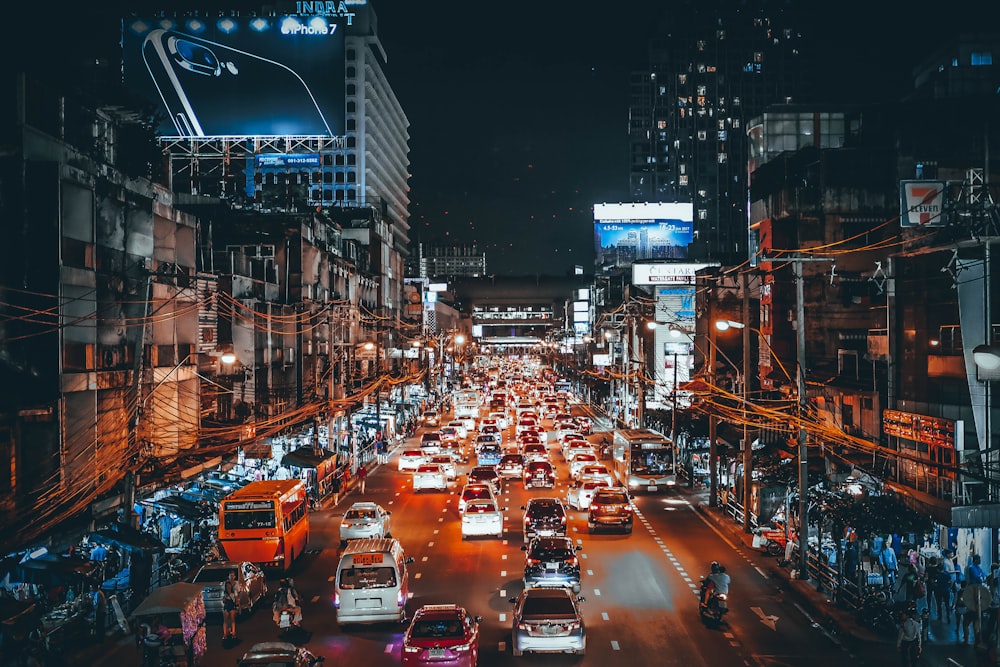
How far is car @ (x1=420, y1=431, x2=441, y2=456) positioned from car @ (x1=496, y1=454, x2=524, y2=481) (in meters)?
8.51

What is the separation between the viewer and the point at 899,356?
26.3 metres

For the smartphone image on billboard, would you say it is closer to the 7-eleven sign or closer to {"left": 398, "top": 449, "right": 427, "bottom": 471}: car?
{"left": 398, "top": 449, "right": 427, "bottom": 471}: car

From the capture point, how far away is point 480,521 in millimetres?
30656

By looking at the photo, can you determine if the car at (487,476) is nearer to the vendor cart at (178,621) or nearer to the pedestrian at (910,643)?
the vendor cart at (178,621)

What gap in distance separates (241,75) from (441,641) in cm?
4322

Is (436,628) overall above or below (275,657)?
below

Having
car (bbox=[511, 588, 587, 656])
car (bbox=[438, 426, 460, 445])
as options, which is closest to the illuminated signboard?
car (bbox=[511, 588, 587, 656])

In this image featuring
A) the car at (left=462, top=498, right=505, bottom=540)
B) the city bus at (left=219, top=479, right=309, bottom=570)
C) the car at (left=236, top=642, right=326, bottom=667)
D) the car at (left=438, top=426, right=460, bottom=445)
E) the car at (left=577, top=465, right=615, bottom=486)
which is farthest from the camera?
the car at (left=438, top=426, right=460, bottom=445)

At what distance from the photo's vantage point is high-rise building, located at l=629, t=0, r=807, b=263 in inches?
7156

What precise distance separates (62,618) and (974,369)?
2211 cm

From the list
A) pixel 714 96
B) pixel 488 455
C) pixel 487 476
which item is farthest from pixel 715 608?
pixel 714 96

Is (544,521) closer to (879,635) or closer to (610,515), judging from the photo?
(610,515)

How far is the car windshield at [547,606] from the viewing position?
17469mm

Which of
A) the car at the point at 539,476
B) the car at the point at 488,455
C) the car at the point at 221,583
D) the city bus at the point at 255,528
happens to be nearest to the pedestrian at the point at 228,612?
the car at the point at 221,583
